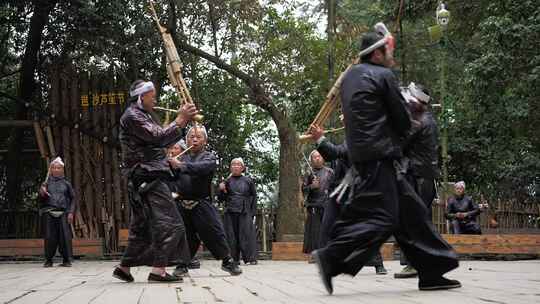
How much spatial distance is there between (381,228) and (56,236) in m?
11.0

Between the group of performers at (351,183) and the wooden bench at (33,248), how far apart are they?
→ 28.0 feet

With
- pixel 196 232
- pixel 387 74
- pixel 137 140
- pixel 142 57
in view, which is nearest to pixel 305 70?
pixel 142 57

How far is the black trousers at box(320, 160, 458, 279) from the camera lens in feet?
19.8

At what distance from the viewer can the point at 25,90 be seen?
20.9 m

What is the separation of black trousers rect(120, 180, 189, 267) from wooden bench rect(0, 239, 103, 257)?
37.7 feet

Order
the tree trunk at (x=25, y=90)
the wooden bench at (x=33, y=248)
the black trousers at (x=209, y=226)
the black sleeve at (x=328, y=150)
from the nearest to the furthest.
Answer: the black sleeve at (x=328, y=150) < the black trousers at (x=209, y=226) < the wooden bench at (x=33, y=248) < the tree trunk at (x=25, y=90)

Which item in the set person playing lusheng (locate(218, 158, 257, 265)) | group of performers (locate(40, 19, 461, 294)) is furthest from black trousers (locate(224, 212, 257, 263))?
group of performers (locate(40, 19, 461, 294))

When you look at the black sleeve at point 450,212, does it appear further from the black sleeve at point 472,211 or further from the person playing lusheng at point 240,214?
the person playing lusheng at point 240,214

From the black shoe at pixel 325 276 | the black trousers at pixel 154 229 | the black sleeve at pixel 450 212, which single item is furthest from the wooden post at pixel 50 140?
the black shoe at pixel 325 276

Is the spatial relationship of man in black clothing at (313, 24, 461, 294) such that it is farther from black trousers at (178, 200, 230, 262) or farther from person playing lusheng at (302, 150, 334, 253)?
person playing lusheng at (302, 150, 334, 253)

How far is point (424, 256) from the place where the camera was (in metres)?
6.18

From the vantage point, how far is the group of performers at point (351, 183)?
610 cm

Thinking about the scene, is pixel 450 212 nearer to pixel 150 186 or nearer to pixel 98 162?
pixel 98 162

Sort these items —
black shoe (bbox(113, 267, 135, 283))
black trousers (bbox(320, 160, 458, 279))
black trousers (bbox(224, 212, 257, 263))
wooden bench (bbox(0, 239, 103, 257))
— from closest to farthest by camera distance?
black trousers (bbox(320, 160, 458, 279))
black shoe (bbox(113, 267, 135, 283))
black trousers (bbox(224, 212, 257, 263))
wooden bench (bbox(0, 239, 103, 257))
